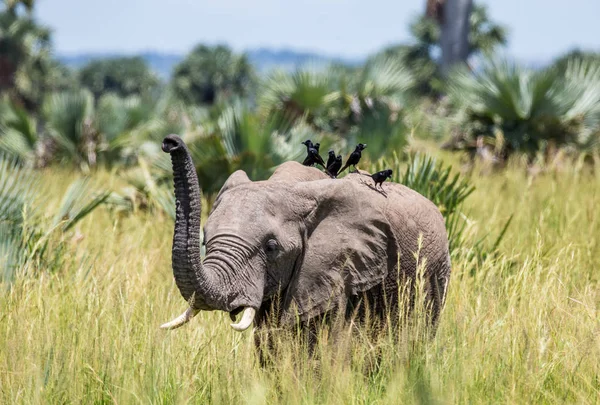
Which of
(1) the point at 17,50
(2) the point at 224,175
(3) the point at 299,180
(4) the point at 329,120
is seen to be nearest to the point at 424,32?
(1) the point at 17,50

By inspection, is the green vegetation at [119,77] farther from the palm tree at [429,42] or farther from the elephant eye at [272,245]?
the elephant eye at [272,245]

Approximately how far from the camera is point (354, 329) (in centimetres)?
415

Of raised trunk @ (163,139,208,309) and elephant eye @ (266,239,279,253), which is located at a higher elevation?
raised trunk @ (163,139,208,309)

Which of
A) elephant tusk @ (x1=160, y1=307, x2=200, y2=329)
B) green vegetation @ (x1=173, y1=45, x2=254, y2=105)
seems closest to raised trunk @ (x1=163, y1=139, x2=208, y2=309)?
elephant tusk @ (x1=160, y1=307, x2=200, y2=329)

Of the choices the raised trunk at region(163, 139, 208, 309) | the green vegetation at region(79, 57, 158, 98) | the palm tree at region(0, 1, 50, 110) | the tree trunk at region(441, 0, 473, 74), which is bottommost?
the green vegetation at region(79, 57, 158, 98)

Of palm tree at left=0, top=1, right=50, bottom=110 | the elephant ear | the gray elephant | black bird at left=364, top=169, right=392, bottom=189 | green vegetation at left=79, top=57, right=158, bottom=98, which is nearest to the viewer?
the gray elephant

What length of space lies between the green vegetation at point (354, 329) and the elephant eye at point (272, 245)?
1.37ft

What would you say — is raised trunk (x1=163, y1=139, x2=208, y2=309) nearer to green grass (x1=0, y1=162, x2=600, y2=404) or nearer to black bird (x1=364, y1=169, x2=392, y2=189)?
green grass (x1=0, y1=162, x2=600, y2=404)

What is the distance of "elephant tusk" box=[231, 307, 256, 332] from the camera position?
3.50m

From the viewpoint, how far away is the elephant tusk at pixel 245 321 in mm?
3496

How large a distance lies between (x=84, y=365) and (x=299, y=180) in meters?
1.27

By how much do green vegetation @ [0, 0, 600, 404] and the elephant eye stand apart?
42 cm

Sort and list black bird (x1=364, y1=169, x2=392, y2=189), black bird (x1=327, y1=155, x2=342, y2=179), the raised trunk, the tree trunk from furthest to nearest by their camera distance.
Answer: the tree trunk < black bird (x1=327, y1=155, x2=342, y2=179) < black bird (x1=364, y1=169, x2=392, y2=189) < the raised trunk

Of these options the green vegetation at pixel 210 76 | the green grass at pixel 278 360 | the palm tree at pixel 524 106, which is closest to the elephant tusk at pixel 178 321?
the green grass at pixel 278 360
